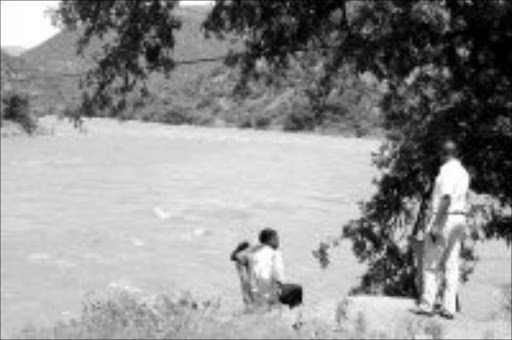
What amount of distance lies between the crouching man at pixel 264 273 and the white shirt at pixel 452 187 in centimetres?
232

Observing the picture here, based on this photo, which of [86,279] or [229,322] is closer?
[229,322]

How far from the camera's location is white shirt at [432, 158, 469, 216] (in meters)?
12.4

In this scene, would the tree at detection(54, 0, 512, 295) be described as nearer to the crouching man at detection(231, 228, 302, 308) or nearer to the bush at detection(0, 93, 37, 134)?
the crouching man at detection(231, 228, 302, 308)

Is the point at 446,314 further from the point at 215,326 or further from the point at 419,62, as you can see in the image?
the point at 419,62

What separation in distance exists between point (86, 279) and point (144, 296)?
92.0 inches

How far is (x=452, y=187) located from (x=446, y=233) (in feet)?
1.75

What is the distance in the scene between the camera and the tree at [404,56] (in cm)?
1438

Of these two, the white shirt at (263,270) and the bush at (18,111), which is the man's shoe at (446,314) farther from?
the bush at (18,111)

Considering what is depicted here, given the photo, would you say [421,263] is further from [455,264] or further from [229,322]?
[229,322]

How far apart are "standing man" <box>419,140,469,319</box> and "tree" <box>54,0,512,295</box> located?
2.06 metres

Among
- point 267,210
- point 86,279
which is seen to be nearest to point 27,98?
point 267,210

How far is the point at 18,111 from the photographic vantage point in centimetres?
8438

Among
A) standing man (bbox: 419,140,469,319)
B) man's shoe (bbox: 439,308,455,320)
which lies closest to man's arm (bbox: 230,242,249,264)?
standing man (bbox: 419,140,469,319)

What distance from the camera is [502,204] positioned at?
1689cm
